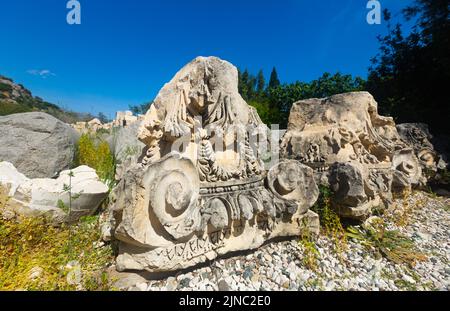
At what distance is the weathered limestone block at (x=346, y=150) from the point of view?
2.82 m

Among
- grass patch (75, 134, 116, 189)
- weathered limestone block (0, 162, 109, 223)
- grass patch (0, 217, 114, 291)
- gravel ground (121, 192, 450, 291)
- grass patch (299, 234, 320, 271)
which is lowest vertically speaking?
gravel ground (121, 192, 450, 291)

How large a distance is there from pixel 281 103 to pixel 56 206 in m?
15.4

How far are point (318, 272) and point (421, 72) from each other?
10197mm

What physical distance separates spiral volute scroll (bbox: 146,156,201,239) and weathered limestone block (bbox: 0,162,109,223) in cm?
97

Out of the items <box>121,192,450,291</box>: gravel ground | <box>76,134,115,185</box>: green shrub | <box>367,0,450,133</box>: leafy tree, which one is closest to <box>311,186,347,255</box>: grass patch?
<box>121,192,450,291</box>: gravel ground

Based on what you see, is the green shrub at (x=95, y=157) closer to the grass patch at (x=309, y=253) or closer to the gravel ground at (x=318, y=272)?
the gravel ground at (x=318, y=272)

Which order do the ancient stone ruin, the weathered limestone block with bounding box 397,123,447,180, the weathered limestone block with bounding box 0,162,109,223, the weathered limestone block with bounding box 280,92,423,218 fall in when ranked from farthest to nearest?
the weathered limestone block with bounding box 397,123,447,180 < the weathered limestone block with bounding box 280,92,423,218 < the weathered limestone block with bounding box 0,162,109,223 < the ancient stone ruin

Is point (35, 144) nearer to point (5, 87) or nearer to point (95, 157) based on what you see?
point (95, 157)

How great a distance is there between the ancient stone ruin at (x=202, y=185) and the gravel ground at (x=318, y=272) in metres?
0.15

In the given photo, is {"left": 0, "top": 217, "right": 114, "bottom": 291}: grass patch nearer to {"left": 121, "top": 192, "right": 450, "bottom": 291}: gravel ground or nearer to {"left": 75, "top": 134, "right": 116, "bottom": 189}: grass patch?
{"left": 121, "top": 192, "right": 450, "bottom": 291}: gravel ground

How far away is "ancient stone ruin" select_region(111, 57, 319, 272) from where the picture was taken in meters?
1.76

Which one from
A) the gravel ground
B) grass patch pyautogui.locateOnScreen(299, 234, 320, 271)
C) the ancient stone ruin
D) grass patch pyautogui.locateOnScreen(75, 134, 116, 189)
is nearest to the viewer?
the ancient stone ruin

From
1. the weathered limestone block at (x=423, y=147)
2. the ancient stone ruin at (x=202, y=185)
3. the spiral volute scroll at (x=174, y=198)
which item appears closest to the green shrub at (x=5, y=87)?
the ancient stone ruin at (x=202, y=185)
